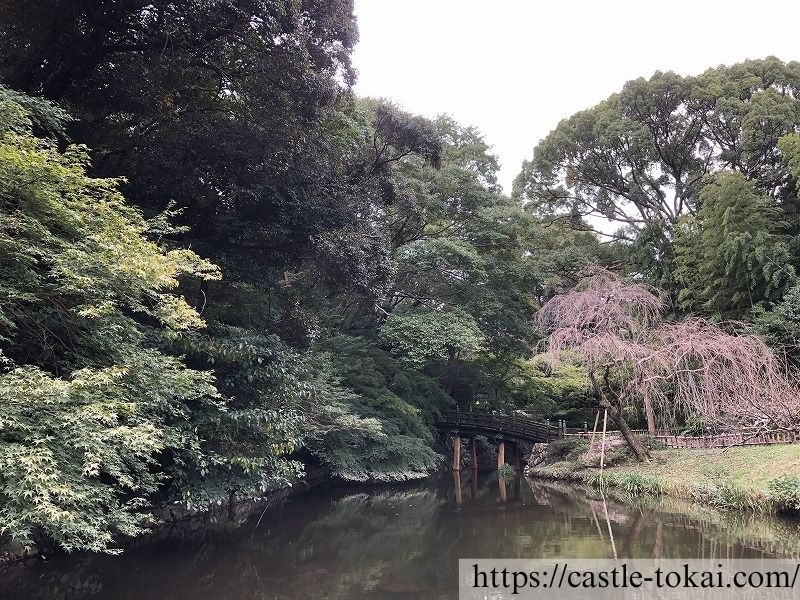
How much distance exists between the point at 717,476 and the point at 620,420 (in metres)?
3.04

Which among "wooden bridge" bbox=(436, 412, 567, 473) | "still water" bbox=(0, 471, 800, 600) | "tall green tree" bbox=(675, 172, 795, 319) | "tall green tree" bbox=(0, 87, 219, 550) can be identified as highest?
"tall green tree" bbox=(675, 172, 795, 319)

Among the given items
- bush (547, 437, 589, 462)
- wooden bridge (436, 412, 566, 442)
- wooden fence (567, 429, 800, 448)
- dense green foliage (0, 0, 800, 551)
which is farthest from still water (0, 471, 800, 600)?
wooden bridge (436, 412, 566, 442)

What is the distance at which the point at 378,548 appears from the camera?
8.59 m

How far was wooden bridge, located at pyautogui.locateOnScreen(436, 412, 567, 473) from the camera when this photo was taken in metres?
18.0

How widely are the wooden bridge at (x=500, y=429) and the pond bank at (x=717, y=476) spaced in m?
2.25

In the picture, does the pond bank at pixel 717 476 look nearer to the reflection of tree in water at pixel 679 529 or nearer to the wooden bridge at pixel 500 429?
the reflection of tree in water at pixel 679 529

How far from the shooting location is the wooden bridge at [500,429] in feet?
59.2

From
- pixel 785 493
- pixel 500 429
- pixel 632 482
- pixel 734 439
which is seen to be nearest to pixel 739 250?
pixel 734 439

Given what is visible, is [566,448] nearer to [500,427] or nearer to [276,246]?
[500,427]

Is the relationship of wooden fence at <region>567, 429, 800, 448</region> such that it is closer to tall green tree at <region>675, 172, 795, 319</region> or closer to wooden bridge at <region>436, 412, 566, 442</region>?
wooden bridge at <region>436, 412, 566, 442</region>

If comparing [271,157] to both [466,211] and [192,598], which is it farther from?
[466,211]

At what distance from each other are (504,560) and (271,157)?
725 cm

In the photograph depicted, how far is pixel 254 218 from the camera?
966 cm

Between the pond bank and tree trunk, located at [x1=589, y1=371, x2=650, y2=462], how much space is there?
11.2 inches
